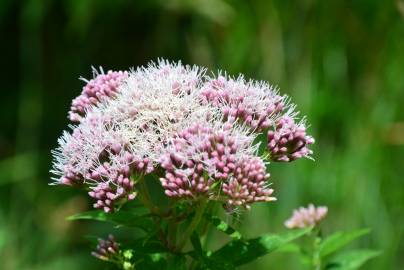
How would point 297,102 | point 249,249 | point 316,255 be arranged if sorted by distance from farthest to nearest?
point 297,102, point 316,255, point 249,249

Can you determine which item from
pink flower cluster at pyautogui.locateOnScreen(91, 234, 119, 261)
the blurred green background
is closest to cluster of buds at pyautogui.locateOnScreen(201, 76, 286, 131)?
pink flower cluster at pyautogui.locateOnScreen(91, 234, 119, 261)

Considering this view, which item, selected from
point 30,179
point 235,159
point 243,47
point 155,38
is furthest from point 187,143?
point 155,38

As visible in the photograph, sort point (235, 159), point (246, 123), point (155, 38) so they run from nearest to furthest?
point (235, 159)
point (246, 123)
point (155, 38)

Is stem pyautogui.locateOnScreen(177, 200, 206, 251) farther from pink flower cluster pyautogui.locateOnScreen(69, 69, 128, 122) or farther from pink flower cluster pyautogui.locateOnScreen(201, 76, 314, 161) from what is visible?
pink flower cluster pyautogui.locateOnScreen(69, 69, 128, 122)

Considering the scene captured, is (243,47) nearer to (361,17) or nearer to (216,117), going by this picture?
(361,17)

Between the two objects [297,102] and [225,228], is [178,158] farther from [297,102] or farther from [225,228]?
[297,102]

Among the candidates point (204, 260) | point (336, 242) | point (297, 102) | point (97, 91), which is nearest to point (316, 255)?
point (336, 242)

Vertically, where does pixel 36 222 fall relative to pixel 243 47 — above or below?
below
